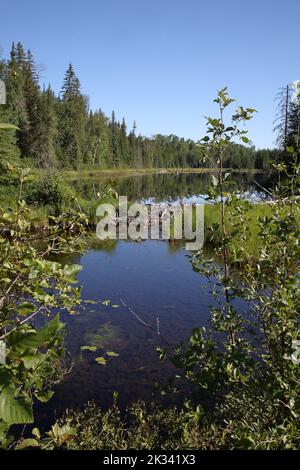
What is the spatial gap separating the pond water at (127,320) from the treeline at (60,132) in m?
4.77

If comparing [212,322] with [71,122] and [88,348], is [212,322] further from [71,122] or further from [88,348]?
[71,122]

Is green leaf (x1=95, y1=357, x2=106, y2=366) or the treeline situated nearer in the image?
green leaf (x1=95, y1=357, x2=106, y2=366)

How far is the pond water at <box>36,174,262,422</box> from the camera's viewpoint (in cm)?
655

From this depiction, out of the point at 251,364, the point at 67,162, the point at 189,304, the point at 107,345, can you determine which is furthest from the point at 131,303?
the point at 67,162

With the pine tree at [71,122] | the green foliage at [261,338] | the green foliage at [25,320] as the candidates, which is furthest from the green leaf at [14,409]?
the pine tree at [71,122]

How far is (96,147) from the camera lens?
84750 millimetres

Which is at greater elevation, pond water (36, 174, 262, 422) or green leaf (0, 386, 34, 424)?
green leaf (0, 386, 34, 424)

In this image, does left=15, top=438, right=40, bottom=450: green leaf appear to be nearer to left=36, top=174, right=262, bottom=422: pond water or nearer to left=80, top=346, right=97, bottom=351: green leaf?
left=36, top=174, right=262, bottom=422: pond water

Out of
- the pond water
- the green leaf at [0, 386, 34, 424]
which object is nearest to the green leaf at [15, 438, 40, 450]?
the green leaf at [0, 386, 34, 424]

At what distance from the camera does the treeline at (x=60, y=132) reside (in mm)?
43688

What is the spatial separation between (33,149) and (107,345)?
167 feet

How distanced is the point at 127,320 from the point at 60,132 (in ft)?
223

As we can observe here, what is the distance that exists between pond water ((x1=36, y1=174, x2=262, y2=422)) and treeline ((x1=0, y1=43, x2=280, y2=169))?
4773 millimetres
